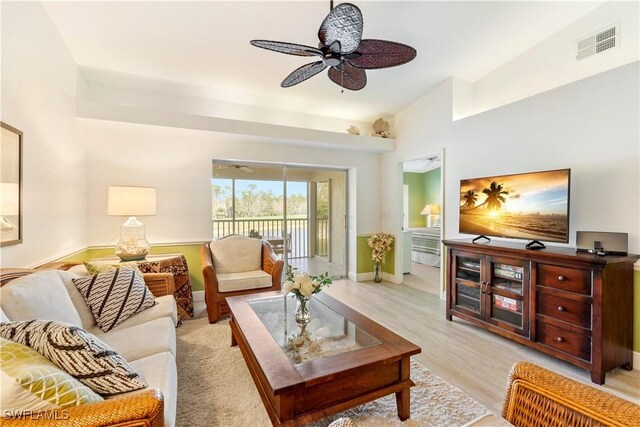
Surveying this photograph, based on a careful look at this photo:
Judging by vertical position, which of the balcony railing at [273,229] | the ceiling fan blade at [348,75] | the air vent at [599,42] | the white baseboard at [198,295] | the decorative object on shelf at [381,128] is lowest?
the white baseboard at [198,295]

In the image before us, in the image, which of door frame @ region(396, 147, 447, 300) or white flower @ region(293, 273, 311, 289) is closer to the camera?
white flower @ region(293, 273, 311, 289)

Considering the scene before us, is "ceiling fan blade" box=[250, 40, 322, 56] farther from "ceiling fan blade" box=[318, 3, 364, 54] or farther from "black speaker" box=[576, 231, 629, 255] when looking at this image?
"black speaker" box=[576, 231, 629, 255]

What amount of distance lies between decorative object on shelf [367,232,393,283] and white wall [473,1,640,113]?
235cm

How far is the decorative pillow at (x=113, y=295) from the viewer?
1.86 metres

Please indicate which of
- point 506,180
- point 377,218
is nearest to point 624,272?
point 506,180

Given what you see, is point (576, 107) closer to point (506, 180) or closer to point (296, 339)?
point (506, 180)

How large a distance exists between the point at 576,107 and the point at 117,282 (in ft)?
13.6

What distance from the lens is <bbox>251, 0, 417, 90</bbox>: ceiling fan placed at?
5.33ft

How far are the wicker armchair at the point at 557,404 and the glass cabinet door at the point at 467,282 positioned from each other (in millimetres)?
1927

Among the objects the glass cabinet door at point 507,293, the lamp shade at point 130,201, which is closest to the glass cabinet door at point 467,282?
the glass cabinet door at point 507,293

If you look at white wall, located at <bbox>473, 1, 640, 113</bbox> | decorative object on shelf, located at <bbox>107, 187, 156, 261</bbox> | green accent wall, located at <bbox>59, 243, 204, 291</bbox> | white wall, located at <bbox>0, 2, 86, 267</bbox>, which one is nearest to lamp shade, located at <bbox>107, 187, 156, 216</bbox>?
decorative object on shelf, located at <bbox>107, 187, 156, 261</bbox>

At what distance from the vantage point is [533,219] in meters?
2.59

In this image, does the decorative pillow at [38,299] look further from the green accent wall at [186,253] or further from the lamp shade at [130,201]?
the green accent wall at [186,253]

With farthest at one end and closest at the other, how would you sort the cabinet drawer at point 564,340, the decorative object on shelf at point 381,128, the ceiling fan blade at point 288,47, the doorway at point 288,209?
the decorative object on shelf at point 381,128, the doorway at point 288,209, the cabinet drawer at point 564,340, the ceiling fan blade at point 288,47
